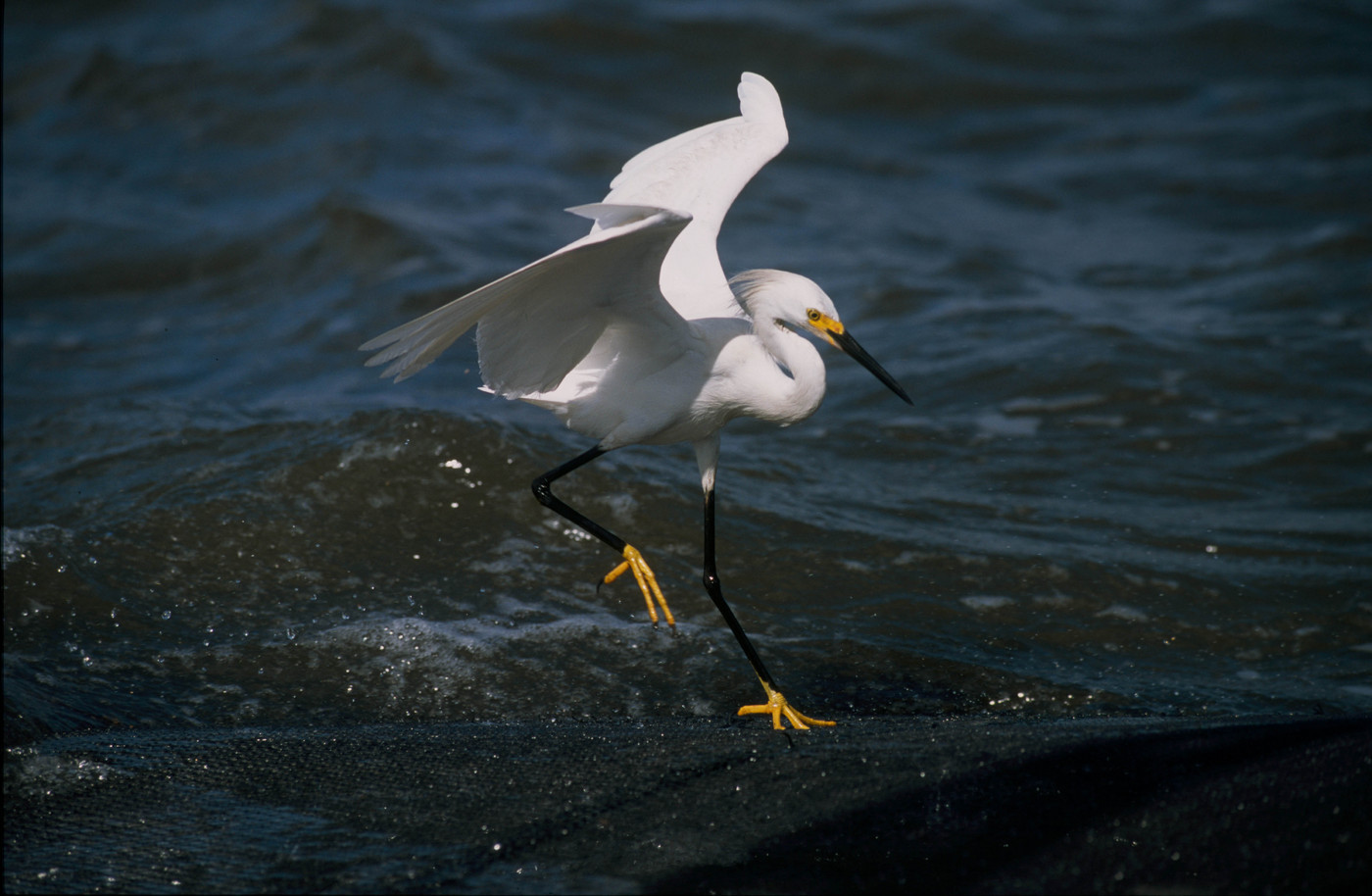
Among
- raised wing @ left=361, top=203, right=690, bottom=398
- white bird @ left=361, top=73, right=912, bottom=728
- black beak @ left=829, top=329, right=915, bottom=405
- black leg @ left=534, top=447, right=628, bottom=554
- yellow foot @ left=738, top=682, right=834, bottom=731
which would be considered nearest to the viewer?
raised wing @ left=361, top=203, right=690, bottom=398

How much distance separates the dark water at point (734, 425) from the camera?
4688 millimetres

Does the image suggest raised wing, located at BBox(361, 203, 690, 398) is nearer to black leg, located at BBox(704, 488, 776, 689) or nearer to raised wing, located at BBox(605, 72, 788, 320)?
raised wing, located at BBox(605, 72, 788, 320)

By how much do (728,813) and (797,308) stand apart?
72.5 inches

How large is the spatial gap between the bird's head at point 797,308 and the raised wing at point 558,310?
0.30 meters

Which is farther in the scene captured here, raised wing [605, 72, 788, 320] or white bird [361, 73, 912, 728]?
raised wing [605, 72, 788, 320]

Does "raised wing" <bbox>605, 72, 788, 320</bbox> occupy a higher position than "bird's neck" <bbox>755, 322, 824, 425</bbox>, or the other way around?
"raised wing" <bbox>605, 72, 788, 320</bbox>

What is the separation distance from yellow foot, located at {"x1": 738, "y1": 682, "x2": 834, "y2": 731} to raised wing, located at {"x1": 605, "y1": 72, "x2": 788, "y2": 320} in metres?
1.33

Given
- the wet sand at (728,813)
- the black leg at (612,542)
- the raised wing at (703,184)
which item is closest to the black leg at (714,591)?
the black leg at (612,542)

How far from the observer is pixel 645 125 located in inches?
472

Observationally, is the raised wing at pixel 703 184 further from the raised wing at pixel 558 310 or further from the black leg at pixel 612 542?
the black leg at pixel 612 542

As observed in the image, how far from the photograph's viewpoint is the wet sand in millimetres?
2607

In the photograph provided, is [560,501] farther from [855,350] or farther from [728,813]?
[728,813]

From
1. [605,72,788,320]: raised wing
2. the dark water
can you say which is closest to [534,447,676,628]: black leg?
the dark water

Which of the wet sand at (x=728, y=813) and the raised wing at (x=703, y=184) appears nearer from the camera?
the wet sand at (x=728, y=813)
